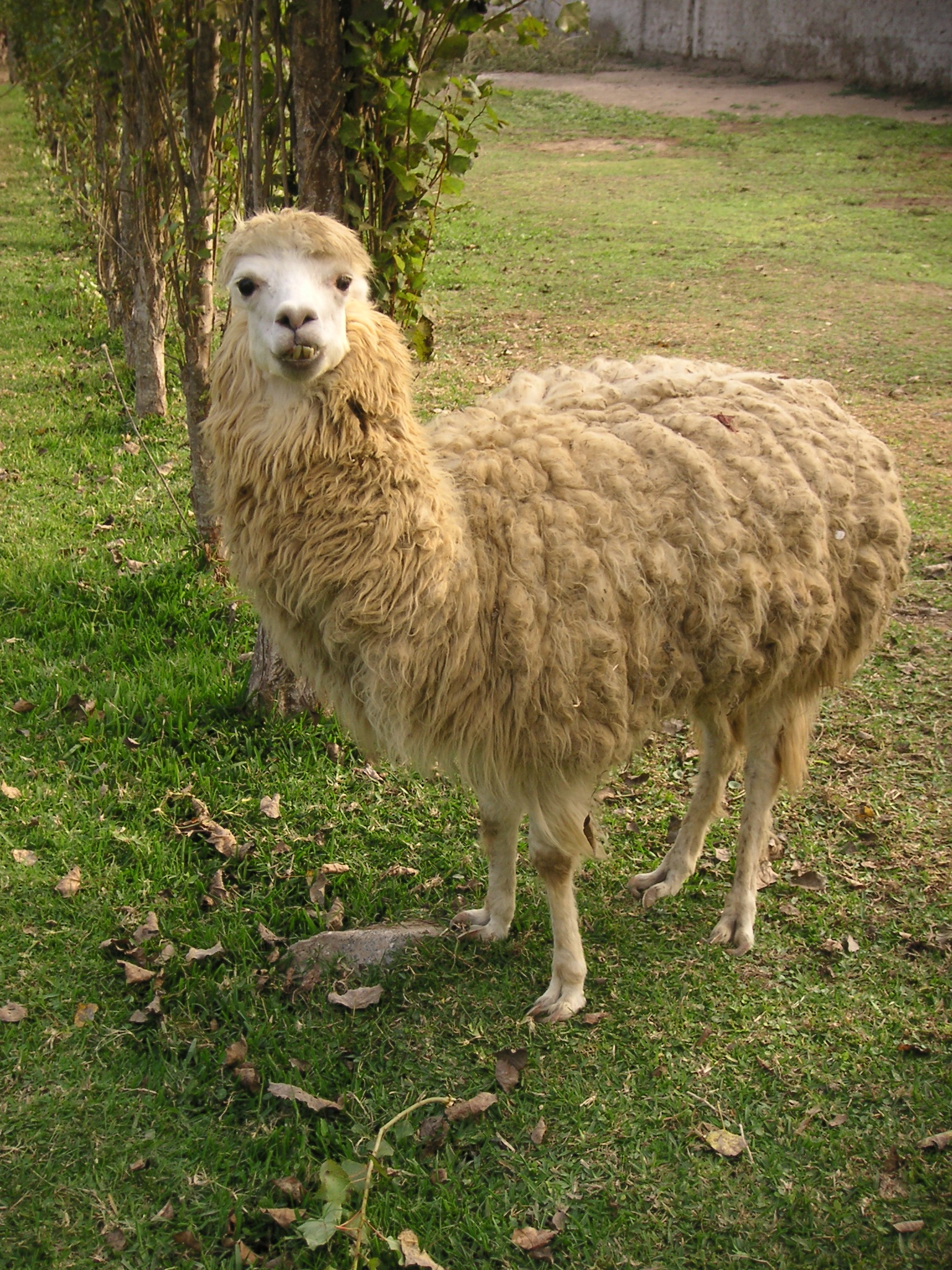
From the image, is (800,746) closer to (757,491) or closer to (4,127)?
(757,491)

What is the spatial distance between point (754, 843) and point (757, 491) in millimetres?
1257

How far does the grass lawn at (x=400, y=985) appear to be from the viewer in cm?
278

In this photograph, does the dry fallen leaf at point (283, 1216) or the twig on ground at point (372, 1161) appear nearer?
the twig on ground at point (372, 1161)

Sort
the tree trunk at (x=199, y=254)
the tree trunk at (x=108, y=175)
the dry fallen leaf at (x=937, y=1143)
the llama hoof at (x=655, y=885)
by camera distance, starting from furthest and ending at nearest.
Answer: the tree trunk at (x=108, y=175) < the tree trunk at (x=199, y=254) < the llama hoof at (x=655, y=885) < the dry fallen leaf at (x=937, y=1143)

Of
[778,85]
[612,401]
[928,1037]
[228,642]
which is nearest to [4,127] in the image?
[778,85]

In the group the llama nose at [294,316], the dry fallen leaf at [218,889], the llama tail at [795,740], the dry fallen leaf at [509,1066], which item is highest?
the llama nose at [294,316]

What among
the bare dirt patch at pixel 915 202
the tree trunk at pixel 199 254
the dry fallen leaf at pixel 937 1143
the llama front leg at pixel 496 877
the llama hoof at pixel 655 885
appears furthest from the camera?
the bare dirt patch at pixel 915 202

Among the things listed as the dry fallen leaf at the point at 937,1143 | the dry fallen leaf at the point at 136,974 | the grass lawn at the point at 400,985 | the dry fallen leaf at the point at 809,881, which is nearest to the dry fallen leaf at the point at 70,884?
the grass lawn at the point at 400,985

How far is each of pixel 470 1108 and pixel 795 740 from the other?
164cm

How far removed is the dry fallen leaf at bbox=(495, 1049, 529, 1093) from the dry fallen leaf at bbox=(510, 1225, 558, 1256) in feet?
1.45

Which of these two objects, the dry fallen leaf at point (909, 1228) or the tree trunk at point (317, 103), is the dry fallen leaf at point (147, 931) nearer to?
the tree trunk at point (317, 103)

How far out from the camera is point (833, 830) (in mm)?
4199

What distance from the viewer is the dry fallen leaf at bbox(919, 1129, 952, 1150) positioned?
9.57ft

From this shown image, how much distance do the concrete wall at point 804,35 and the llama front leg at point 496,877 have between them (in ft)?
63.5
